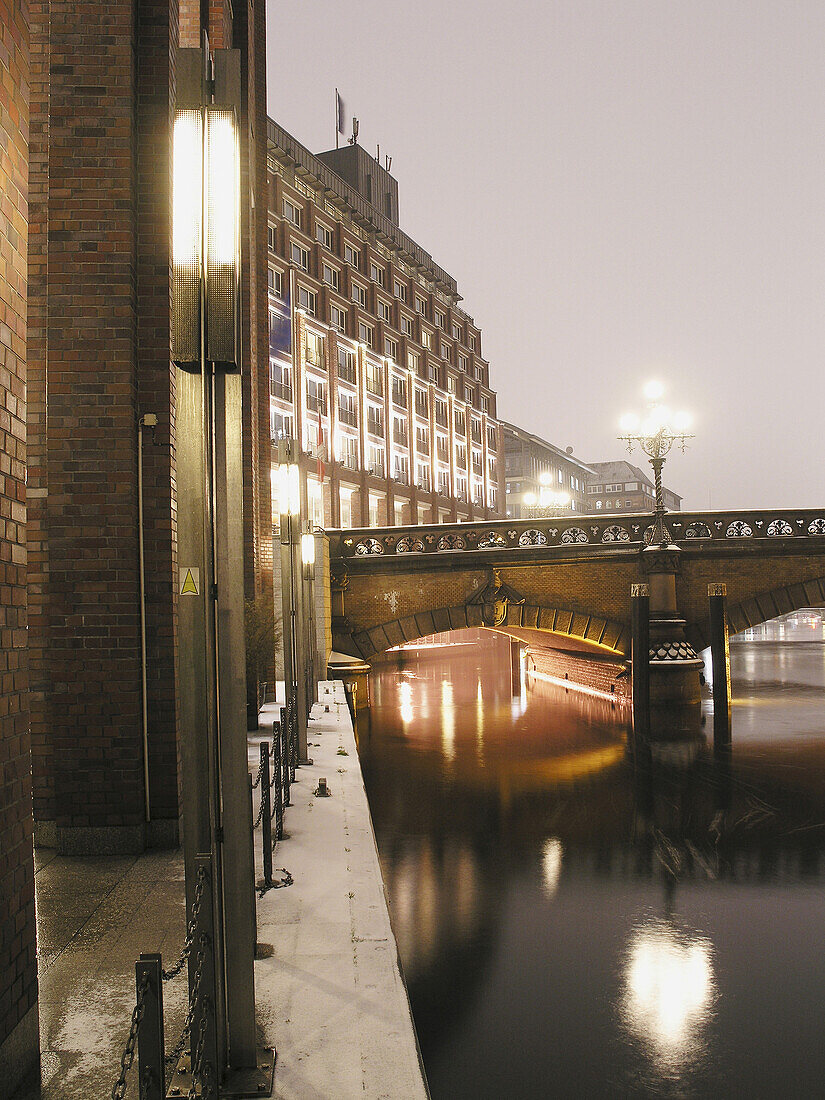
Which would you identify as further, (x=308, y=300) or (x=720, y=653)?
(x=308, y=300)

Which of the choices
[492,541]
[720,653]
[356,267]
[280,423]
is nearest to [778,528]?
[720,653]

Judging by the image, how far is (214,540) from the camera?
3686mm

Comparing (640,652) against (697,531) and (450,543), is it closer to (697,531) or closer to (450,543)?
(697,531)

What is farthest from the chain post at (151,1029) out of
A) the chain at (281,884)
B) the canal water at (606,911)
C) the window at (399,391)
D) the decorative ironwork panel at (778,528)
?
the window at (399,391)

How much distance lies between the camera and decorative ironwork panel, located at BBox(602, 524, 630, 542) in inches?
877

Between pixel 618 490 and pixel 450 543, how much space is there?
111 m

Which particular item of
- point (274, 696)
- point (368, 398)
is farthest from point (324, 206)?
point (274, 696)

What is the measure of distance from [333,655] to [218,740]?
20.3 meters

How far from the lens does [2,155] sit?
3.35 metres

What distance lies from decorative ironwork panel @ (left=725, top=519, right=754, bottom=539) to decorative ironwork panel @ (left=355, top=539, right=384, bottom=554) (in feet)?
30.4

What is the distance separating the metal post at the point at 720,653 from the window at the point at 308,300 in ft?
90.7

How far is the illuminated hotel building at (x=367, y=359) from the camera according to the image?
133ft

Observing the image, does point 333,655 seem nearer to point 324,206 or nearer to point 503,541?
point 503,541

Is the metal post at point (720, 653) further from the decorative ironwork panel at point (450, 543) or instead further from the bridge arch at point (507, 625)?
the decorative ironwork panel at point (450, 543)
